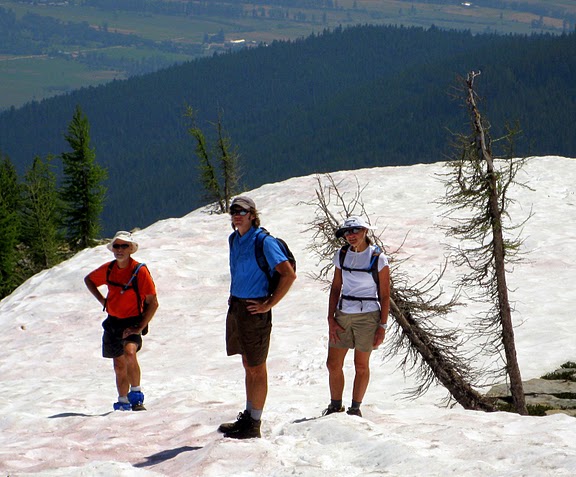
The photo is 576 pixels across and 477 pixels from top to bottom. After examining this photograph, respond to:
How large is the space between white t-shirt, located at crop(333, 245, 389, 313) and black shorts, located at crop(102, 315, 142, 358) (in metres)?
3.15

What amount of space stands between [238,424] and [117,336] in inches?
104

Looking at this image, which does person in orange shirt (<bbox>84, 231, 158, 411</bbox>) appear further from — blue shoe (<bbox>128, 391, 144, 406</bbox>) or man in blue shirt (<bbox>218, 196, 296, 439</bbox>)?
man in blue shirt (<bbox>218, 196, 296, 439</bbox>)

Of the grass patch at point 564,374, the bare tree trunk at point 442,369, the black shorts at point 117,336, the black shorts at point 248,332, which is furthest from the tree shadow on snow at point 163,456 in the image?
the grass patch at point 564,374

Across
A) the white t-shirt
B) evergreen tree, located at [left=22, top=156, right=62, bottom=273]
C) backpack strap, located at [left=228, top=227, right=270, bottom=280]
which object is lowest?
evergreen tree, located at [left=22, top=156, right=62, bottom=273]

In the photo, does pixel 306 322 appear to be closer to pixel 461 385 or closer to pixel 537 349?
pixel 537 349

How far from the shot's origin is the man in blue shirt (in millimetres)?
9477

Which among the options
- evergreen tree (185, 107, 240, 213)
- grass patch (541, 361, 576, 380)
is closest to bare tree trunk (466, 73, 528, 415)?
grass patch (541, 361, 576, 380)

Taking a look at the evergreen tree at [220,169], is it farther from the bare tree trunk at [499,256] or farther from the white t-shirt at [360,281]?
the white t-shirt at [360,281]

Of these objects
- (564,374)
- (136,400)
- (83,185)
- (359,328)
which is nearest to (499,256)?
(564,374)

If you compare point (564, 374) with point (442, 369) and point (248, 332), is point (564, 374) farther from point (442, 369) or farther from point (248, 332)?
point (248, 332)

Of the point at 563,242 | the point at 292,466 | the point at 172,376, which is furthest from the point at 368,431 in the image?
the point at 563,242

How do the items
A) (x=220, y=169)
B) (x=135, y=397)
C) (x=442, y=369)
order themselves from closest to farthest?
(x=135, y=397) < (x=442, y=369) < (x=220, y=169)

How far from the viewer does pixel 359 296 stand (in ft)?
34.6

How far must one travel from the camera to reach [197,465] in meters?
9.23
